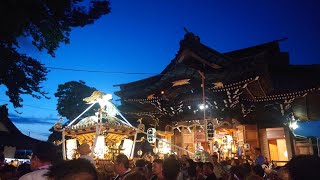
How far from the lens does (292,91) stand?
1262cm

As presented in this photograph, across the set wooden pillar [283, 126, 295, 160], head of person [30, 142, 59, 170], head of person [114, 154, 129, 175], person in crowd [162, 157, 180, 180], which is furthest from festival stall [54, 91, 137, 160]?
wooden pillar [283, 126, 295, 160]

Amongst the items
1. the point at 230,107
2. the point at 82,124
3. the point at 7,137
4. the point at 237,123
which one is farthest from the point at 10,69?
the point at 237,123

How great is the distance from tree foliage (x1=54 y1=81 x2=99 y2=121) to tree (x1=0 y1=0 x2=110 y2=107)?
22.0 m

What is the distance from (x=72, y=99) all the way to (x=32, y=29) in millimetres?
25328

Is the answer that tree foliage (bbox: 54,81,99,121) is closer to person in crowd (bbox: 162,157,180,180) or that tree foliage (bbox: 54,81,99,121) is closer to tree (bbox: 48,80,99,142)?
tree (bbox: 48,80,99,142)

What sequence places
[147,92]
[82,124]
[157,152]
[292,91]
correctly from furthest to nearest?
[157,152]
[147,92]
[292,91]
[82,124]

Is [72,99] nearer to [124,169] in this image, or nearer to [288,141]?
[288,141]

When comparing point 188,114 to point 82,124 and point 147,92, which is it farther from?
point 82,124

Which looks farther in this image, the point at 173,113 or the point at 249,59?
the point at 173,113

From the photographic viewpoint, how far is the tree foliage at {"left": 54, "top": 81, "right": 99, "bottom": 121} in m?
35.9

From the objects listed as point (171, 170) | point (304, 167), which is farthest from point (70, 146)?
point (304, 167)

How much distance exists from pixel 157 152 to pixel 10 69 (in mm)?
8841

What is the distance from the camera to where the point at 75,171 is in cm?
178

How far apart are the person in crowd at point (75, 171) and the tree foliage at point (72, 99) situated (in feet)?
114
